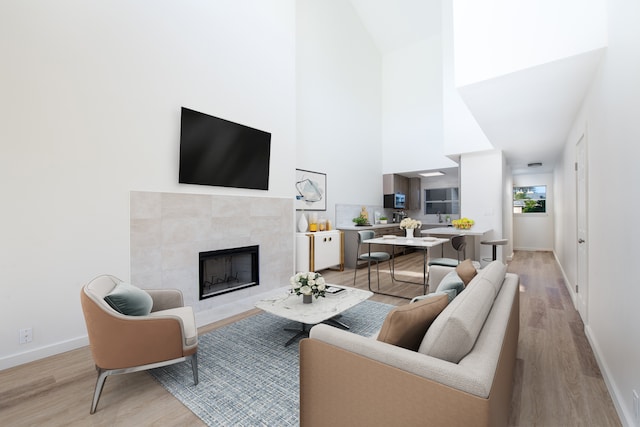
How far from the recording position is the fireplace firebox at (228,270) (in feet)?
12.0

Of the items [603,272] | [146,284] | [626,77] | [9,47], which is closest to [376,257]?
[603,272]

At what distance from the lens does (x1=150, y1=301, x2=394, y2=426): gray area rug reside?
5.81 feet

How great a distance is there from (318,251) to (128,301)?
11.6ft

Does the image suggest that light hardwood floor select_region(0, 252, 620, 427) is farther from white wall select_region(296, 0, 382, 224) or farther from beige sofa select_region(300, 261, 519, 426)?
white wall select_region(296, 0, 382, 224)

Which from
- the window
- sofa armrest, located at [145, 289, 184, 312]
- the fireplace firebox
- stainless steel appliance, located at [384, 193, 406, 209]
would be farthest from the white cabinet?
the window

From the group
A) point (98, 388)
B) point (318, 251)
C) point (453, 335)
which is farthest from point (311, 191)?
point (453, 335)

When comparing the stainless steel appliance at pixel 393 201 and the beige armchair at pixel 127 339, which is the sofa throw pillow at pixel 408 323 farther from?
the stainless steel appliance at pixel 393 201

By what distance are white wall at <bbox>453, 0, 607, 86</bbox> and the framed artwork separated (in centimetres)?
347

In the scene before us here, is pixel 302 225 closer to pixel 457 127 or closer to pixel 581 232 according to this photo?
pixel 457 127

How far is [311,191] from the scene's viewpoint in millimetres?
5918

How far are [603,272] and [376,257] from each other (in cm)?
282

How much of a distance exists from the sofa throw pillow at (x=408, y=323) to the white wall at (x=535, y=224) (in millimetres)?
9464

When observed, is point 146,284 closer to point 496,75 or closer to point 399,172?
point 496,75

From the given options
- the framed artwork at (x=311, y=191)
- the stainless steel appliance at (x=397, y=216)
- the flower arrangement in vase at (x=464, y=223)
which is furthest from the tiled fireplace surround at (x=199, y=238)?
the stainless steel appliance at (x=397, y=216)
